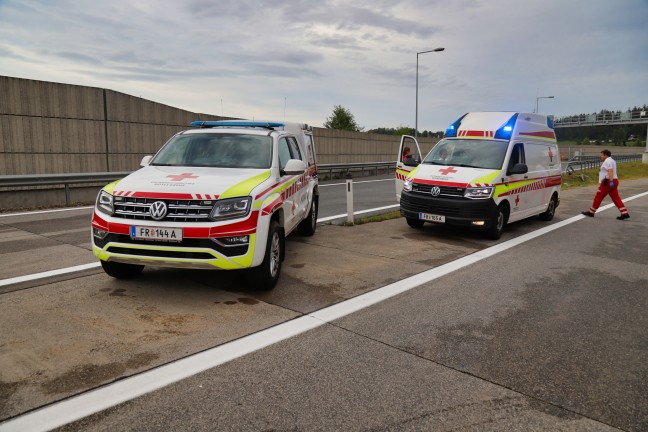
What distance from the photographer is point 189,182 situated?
534cm

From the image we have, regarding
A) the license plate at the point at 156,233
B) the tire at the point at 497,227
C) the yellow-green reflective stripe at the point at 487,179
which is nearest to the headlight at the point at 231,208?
the license plate at the point at 156,233

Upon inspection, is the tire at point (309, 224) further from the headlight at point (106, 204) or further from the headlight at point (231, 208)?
the headlight at point (106, 204)

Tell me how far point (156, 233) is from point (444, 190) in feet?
19.1

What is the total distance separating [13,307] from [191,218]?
1959 mm

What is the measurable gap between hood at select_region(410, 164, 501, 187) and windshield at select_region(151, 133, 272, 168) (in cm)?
392

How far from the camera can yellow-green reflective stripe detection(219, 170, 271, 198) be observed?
5188 millimetres

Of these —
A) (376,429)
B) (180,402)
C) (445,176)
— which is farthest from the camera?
(445,176)

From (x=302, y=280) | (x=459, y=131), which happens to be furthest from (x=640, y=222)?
(x=302, y=280)

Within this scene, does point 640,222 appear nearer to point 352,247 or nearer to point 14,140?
point 352,247

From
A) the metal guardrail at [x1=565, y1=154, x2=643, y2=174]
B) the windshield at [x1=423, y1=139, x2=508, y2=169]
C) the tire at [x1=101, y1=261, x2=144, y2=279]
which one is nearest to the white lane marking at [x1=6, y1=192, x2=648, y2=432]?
the tire at [x1=101, y1=261, x2=144, y2=279]

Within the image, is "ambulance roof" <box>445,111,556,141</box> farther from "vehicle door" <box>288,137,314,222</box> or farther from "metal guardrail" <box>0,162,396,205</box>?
"metal guardrail" <box>0,162,396,205</box>

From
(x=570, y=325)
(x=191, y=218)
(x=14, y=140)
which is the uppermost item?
(x=14, y=140)

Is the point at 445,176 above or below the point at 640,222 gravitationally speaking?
above

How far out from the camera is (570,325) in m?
4.98
